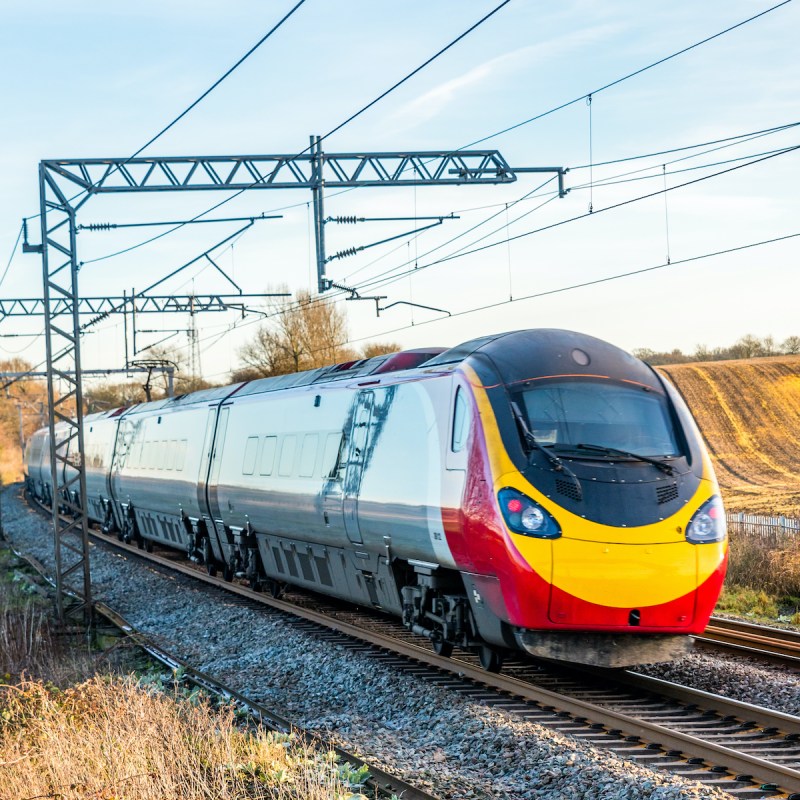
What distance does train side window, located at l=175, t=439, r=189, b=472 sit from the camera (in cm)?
2009

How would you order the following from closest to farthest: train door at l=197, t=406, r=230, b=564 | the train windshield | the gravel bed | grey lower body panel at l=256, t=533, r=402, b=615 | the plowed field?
the gravel bed
the train windshield
grey lower body panel at l=256, t=533, r=402, b=615
train door at l=197, t=406, r=230, b=564
the plowed field

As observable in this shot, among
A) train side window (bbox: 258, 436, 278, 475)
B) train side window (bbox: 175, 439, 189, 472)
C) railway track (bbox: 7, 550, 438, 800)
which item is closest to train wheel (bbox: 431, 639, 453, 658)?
railway track (bbox: 7, 550, 438, 800)

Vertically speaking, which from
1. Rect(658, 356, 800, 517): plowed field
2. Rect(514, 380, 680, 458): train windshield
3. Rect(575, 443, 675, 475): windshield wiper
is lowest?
Rect(658, 356, 800, 517): plowed field

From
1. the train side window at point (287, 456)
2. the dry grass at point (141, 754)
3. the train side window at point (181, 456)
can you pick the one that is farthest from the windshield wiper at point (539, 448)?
the train side window at point (181, 456)

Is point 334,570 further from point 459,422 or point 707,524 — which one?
point 707,524

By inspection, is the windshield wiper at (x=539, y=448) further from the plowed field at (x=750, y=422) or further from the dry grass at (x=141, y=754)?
the plowed field at (x=750, y=422)

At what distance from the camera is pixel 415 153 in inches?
658

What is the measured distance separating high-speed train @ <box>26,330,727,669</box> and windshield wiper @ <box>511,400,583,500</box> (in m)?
0.01

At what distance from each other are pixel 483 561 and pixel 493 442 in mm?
1029

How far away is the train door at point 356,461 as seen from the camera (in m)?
11.8

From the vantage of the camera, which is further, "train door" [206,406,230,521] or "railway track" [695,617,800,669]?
"train door" [206,406,230,521]

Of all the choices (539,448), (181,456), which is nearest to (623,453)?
(539,448)

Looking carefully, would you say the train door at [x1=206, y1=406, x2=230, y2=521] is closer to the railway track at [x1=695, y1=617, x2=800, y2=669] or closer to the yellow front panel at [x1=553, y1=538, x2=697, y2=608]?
the railway track at [x1=695, y1=617, x2=800, y2=669]

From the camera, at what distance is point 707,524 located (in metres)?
9.24
